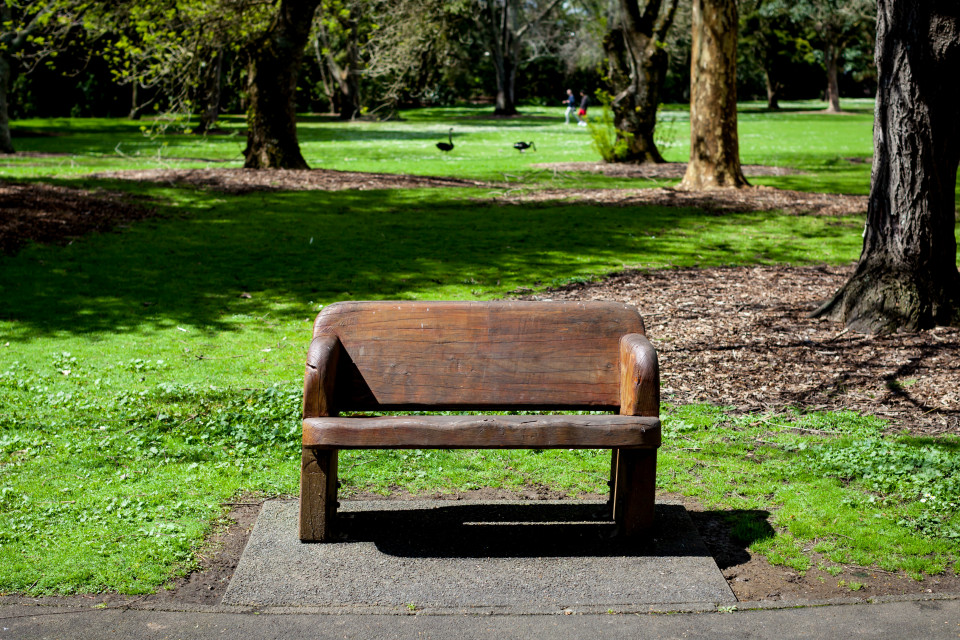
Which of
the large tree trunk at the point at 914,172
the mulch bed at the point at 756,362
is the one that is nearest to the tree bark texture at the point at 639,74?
the mulch bed at the point at 756,362

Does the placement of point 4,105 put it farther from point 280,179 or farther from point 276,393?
point 276,393

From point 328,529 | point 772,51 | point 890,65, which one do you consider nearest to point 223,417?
point 328,529

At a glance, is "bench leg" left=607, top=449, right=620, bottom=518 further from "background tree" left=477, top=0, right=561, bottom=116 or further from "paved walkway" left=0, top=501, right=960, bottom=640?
"background tree" left=477, top=0, right=561, bottom=116

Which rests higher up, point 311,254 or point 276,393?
point 311,254

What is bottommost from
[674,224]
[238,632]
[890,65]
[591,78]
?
[238,632]

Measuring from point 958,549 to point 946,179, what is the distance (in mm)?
4542

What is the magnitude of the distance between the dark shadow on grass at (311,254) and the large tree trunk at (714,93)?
86.2 inches

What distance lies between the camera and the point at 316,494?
4461mm

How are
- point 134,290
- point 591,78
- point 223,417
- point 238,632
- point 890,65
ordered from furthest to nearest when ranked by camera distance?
point 591,78
point 134,290
point 890,65
point 223,417
point 238,632

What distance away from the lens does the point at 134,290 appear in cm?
1062

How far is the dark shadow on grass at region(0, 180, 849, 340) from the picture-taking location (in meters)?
9.99

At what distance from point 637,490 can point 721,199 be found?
14.0 m

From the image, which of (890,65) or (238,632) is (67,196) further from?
(238,632)

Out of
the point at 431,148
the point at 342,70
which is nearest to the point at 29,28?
the point at 431,148
